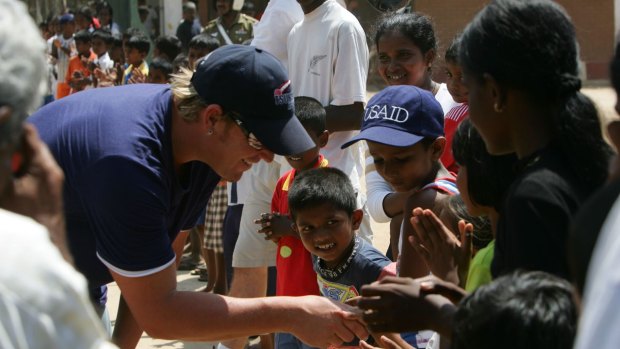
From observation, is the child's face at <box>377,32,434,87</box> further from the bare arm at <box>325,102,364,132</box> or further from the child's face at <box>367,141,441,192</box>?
the child's face at <box>367,141,441,192</box>

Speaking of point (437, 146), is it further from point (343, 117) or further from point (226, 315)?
point (343, 117)

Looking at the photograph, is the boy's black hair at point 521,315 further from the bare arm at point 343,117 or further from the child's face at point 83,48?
the child's face at point 83,48

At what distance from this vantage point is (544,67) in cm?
242

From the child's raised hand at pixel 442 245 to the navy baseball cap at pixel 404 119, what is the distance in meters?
1.03

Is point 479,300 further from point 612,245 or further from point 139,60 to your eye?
point 139,60

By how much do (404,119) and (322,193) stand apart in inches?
20.3

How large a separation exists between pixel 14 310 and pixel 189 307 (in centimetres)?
189

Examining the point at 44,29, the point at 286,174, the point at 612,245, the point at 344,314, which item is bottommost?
the point at 44,29

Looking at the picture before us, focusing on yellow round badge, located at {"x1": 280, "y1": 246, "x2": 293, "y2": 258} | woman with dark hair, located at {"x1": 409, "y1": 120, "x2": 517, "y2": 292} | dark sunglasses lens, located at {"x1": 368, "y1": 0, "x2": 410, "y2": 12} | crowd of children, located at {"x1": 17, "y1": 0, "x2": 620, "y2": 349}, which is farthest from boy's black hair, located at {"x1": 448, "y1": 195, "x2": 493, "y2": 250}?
dark sunglasses lens, located at {"x1": 368, "y1": 0, "x2": 410, "y2": 12}

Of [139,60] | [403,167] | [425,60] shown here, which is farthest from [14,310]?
[139,60]

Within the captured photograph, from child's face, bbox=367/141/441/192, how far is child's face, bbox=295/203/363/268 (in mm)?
325

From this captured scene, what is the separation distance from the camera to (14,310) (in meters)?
1.47

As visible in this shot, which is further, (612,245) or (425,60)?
(425,60)

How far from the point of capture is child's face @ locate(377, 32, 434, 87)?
5.35m
